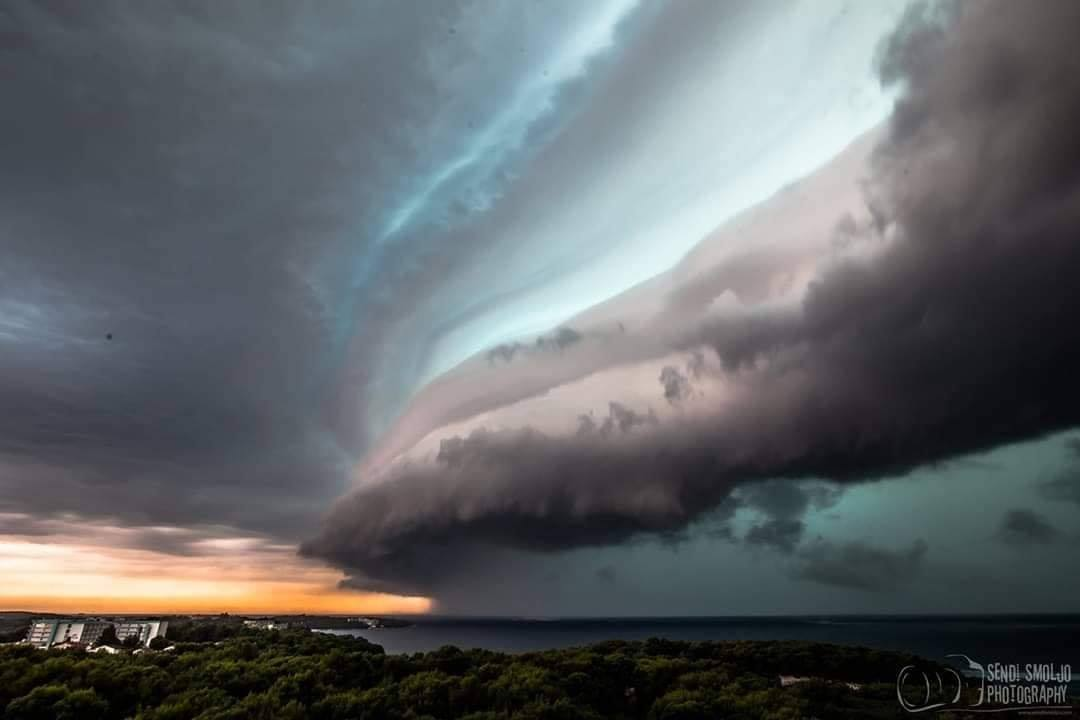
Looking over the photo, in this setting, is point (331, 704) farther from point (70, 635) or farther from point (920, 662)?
point (70, 635)

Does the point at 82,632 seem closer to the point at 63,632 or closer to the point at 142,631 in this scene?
the point at 63,632

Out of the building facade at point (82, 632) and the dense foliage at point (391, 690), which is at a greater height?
the dense foliage at point (391, 690)

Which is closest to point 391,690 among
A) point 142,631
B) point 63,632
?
point 142,631

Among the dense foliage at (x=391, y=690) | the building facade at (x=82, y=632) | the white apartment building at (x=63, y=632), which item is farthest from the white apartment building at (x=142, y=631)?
the dense foliage at (x=391, y=690)

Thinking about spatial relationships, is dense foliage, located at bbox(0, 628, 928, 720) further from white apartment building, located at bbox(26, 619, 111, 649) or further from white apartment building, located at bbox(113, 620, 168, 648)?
white apartment building, located at bbox(113, 620, 168, 648)

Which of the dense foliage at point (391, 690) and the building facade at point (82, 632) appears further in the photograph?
the building facade at point (82, 632)

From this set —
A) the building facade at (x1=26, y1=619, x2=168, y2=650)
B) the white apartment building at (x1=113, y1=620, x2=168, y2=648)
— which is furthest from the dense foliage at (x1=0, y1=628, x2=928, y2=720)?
the white apartment building at (x1=113, y1=620, x2=168, y2=648)

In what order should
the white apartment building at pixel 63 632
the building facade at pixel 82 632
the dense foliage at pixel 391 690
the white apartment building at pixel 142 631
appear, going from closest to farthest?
the dense foliage at pixel 391 690, the white apartment building at pixel 63 632, the building facade at pixel 82 632, the white apartment building at pixel 142 631

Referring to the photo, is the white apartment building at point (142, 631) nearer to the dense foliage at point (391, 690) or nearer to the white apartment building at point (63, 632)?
the white apartment building at point (63, 632)

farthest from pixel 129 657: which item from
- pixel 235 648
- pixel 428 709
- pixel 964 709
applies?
pixel 964 709

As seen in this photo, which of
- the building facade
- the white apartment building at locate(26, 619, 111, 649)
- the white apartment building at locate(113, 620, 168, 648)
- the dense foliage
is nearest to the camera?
the dense foliage
